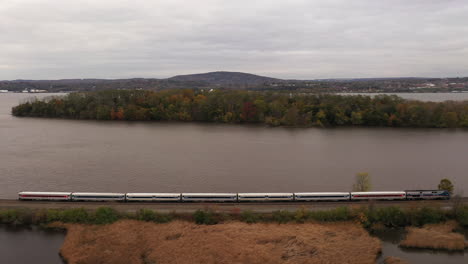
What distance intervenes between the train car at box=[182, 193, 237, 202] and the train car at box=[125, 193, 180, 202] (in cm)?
50

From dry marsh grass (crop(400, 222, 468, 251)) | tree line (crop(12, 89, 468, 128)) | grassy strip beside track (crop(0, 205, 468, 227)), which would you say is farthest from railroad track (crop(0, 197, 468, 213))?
tree line (crop(12, 89, 468, 128))

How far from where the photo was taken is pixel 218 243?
535 inches

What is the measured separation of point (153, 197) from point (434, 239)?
41.5ft

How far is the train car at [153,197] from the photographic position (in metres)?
17.1

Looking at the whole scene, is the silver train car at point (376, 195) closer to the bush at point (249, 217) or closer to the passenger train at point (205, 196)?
the passenger train at point (205, 196)

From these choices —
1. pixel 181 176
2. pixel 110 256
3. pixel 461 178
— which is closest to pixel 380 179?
pixel 461 178

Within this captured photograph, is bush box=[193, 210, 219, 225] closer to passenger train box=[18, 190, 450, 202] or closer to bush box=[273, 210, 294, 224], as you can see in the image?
passenger train box=[18, 190, 450, 202]

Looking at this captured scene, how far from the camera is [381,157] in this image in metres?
25.9

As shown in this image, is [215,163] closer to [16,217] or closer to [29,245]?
[16,217]

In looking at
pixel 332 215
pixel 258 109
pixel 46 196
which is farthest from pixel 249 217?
pixel 258 109

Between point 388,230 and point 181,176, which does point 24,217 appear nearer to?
point 181,176

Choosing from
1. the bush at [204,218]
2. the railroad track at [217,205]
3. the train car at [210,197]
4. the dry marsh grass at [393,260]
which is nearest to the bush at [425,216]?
the railroad track at [217,205]

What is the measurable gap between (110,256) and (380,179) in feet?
52.3

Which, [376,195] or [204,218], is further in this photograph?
[376,195]
